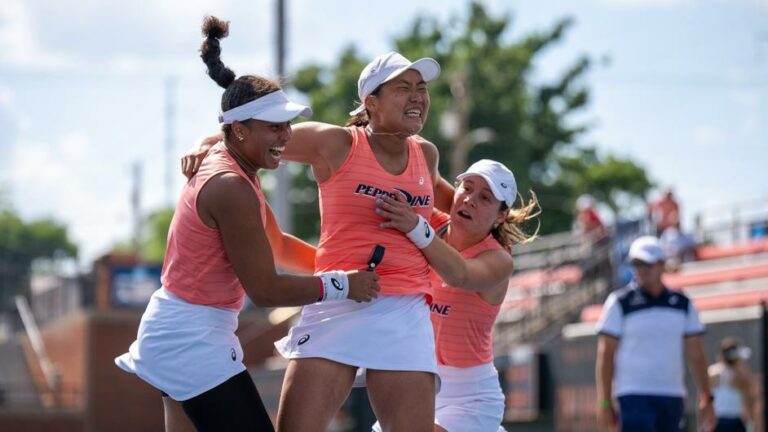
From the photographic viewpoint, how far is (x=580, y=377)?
17625mm

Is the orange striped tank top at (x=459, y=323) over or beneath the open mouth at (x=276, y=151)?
beneath

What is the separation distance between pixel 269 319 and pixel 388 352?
88.9 feet

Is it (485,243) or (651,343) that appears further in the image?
(651,343)

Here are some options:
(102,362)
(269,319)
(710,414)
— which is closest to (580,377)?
(710,414)

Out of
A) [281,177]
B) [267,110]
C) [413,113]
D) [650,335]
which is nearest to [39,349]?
[281,177]

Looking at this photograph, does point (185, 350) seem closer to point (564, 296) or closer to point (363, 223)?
point (363, 223)

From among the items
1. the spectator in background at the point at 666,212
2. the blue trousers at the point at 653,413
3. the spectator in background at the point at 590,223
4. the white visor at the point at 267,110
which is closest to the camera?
the white visor at the point at 267,110

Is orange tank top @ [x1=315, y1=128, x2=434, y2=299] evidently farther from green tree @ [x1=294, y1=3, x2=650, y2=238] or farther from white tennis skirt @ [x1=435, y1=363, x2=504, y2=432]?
green tree @ [x1=294, y1=3, x2=650, y2=238]

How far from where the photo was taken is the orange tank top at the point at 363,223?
6.38 m

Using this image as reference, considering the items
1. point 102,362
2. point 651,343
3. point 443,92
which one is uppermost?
point 443,92

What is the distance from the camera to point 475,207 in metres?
6.99

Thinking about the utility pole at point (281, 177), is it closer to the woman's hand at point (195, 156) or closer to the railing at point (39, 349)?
the railing at point (39, 349)

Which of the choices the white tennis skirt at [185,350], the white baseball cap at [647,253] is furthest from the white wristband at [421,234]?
the white baseball cap at [647,253]

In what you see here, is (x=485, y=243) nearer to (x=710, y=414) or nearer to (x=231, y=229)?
(x=231, y=229)
